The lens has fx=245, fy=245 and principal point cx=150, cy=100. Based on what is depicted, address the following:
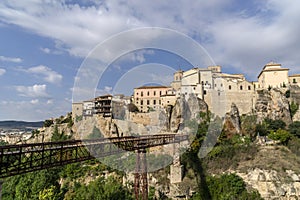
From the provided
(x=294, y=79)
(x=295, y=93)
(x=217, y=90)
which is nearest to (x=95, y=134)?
(x=217, y=90)

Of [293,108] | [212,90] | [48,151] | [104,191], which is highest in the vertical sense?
[212,90]

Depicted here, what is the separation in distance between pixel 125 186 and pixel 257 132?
13877 mm

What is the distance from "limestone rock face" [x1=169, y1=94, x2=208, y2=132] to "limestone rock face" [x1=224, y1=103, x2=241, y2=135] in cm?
301

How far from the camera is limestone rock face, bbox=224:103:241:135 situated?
25.3 meters

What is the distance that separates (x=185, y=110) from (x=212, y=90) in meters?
5.56

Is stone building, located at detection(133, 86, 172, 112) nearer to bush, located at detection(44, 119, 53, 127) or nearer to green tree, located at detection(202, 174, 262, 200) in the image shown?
bush, located at detection(44, 119, 53, 127)

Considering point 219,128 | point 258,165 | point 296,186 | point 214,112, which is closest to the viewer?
point 296,186

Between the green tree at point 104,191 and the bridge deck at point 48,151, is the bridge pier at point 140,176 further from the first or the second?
the green tree at point 104,191

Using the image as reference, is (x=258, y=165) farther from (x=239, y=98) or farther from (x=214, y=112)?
(x=239, y=98)

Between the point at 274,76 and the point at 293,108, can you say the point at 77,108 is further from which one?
the point at 293,108

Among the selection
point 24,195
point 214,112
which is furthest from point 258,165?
point 24,195

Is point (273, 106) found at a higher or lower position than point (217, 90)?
lower

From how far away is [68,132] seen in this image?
3306cm

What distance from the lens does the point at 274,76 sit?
105 feet
